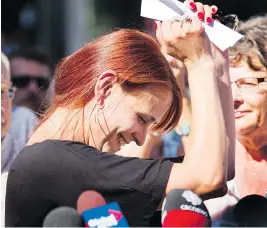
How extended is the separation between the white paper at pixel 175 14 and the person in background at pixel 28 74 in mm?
2978

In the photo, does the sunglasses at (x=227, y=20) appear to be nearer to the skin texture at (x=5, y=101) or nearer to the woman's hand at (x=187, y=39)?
the woman's hand at (x=187, y=39)

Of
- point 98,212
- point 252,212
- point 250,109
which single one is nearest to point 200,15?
point 252,212

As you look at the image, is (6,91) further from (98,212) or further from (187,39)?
(98,212)

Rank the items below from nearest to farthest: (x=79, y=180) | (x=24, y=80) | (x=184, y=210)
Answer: (x=184, y=210) < (x=79, y=180) < (x=24, y=80)

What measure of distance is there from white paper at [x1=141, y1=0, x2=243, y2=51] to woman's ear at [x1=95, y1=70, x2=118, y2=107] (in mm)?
194

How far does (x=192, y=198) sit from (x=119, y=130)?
375 mm

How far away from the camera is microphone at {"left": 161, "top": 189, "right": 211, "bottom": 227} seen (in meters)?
2.10

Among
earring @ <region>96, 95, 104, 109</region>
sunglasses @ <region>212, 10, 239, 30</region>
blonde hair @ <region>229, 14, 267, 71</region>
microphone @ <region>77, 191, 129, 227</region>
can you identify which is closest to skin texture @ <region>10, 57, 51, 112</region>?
blonde hair @ <region>229, 14, 267, 71</region>

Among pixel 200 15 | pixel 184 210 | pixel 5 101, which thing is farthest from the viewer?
pixel 5 101

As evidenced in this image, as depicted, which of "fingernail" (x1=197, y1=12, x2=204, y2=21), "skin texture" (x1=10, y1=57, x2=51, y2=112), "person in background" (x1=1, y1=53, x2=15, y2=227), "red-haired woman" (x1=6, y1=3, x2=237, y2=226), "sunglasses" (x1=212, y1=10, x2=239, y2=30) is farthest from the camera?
"skin texture" (x1=10, y1=57, x2=51, y2=112)

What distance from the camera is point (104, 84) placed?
237 cm

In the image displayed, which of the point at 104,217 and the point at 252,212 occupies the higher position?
the point at 104,217

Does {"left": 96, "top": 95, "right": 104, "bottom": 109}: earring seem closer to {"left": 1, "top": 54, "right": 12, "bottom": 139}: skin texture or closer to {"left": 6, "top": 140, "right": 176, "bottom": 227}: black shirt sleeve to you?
{"left": 6, "top": 140, "right": 176, "bottom": 227}: black shirt sleeve

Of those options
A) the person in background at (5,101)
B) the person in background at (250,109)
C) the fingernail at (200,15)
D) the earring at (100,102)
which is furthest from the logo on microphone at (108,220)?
the person in background at (5,101)
